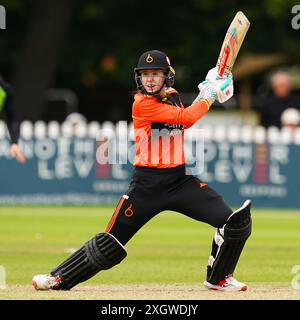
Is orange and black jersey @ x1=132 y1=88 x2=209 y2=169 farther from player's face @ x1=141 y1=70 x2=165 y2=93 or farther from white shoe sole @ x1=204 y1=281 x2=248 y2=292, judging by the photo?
white shoe sole @ x1=204 y1=281 x2=248 y2=292

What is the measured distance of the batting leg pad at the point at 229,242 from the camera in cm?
1066

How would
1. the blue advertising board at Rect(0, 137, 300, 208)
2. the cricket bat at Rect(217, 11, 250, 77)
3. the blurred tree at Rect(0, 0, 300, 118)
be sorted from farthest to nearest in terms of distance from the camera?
the blurred tree at Rect(0, 0, 300, 118) < the blue advertising board at Rect(0, 137, 300, 208) < the cricket bat at Rect(217, 11, 250, 77)

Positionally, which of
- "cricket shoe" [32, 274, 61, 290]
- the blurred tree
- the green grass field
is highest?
the blurred tree

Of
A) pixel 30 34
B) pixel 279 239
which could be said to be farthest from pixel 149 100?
pixel 30 34

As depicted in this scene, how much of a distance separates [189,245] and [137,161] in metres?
5.34

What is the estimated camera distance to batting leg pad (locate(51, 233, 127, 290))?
10.6m

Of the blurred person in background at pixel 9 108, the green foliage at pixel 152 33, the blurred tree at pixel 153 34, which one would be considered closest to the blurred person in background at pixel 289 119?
the blurred person in background at pixel 9 108

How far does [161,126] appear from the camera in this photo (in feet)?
35.3

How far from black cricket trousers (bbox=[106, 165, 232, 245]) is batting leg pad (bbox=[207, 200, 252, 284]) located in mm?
84

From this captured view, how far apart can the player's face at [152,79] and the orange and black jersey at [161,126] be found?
8 cm

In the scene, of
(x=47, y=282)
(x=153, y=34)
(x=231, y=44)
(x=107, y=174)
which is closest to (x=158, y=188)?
(x=47, y=282)

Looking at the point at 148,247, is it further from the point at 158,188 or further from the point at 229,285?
the point at 158,188

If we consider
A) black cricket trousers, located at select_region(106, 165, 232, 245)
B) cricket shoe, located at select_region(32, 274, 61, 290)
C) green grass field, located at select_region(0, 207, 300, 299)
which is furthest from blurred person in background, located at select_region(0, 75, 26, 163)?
black cricket trousers, located at select_region(106, 165, 232, 245)

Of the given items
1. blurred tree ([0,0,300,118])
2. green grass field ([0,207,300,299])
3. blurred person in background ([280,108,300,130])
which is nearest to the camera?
green grass field ([0,207,300,299])
